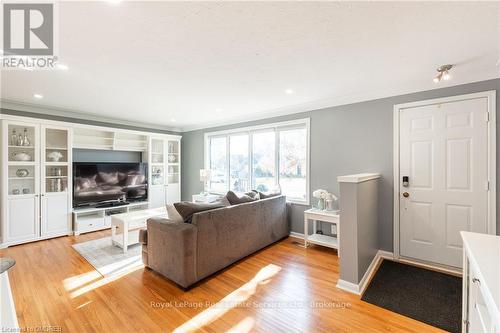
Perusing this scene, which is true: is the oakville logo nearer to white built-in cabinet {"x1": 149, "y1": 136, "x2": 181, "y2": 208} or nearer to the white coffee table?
the white coffee table

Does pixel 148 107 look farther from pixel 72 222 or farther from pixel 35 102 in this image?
pixel 72 222

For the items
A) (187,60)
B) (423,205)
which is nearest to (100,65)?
(187,60)

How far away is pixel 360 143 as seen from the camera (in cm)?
345

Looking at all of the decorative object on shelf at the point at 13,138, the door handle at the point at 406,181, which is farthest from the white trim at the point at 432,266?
the decorative object on shelf at the point at 13,138

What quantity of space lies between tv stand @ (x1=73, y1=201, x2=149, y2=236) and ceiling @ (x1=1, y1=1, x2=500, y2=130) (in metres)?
2.20

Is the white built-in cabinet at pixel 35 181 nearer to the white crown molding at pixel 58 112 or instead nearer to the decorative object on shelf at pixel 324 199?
the white crown molding at pixel 58 112

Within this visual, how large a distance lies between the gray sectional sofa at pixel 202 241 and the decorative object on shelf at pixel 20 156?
2.91 m

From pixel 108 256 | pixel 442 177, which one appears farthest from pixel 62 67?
pixel 442 177

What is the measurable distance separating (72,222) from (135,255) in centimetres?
206

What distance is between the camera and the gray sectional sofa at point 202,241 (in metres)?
2.36

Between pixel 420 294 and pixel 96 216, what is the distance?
18.5 ft

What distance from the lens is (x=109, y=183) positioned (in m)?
4.82

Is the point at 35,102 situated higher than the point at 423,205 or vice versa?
the point at 35,102

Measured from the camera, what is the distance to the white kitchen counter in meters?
0.85
